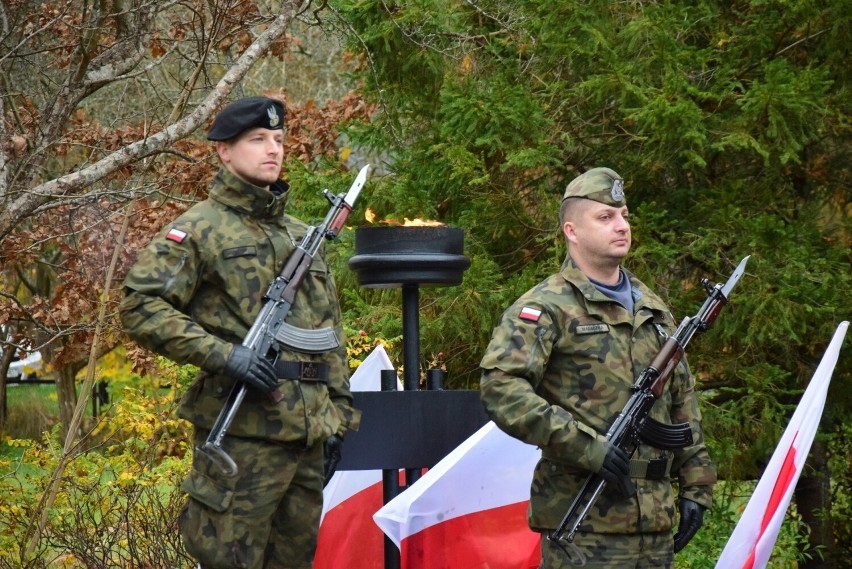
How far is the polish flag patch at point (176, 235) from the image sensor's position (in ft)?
13.3

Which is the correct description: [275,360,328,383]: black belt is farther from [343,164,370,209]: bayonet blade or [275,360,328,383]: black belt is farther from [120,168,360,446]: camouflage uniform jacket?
[343,164,370,209]: bayonet blade

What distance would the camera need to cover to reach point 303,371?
4.14 meters

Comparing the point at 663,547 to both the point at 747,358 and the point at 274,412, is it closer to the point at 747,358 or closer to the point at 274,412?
the point at 274,412

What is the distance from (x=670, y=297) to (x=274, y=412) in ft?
13.3

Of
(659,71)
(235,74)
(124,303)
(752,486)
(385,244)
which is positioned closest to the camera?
(124,303)

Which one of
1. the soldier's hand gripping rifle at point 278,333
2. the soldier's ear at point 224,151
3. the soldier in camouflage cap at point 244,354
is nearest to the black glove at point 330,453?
the soldier in camouflage cap at point 244,354

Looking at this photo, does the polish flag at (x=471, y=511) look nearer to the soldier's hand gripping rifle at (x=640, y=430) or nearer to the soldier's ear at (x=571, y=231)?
the soldier's hand gripping rifle at (x=640, y=430)

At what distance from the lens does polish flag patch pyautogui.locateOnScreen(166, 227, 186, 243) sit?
4.05m

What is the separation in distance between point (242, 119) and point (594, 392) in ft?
5.45

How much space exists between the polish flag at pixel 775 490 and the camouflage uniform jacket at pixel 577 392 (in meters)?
0.45

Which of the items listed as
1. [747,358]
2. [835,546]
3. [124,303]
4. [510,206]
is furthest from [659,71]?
[124,303]

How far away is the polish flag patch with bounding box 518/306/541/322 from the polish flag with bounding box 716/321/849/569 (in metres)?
1.33

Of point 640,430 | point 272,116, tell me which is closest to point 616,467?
point 640,430

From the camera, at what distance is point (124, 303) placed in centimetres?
401
